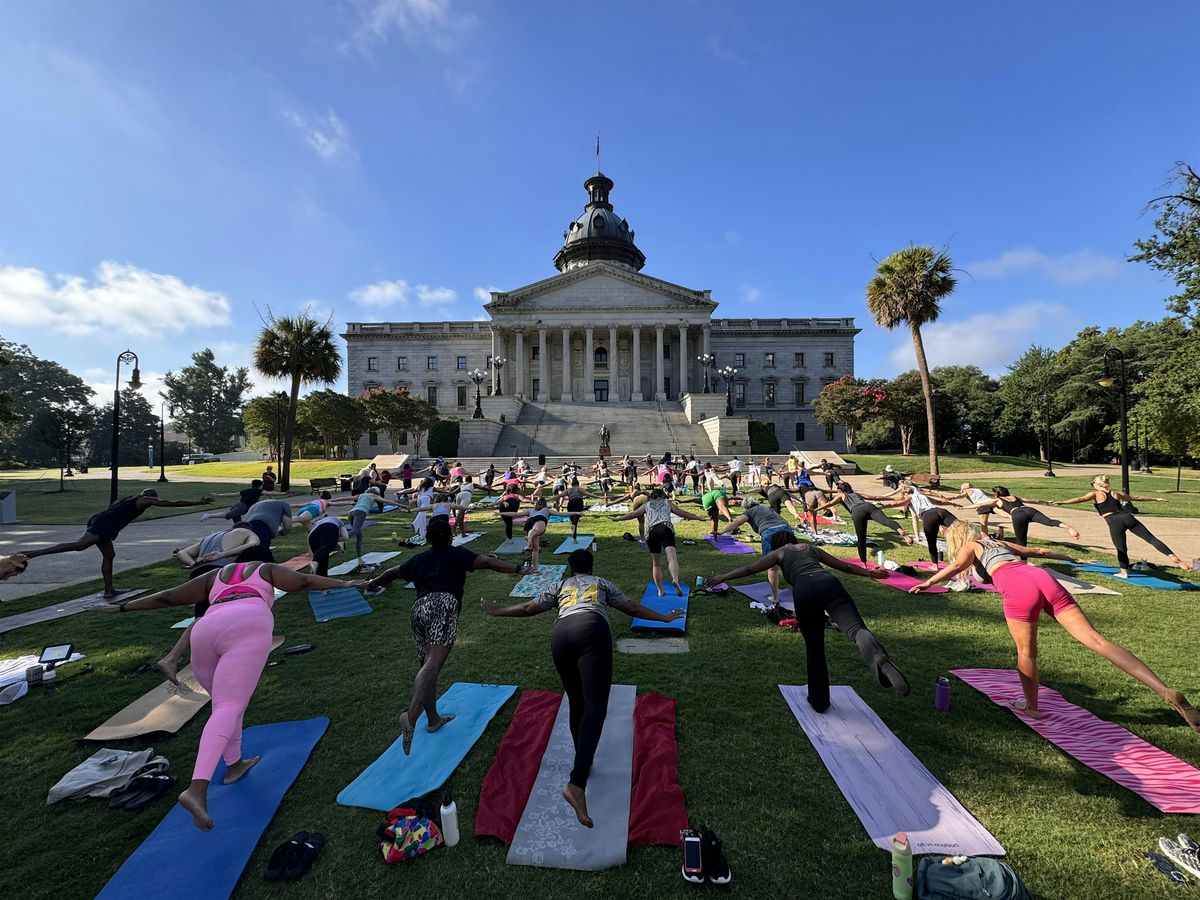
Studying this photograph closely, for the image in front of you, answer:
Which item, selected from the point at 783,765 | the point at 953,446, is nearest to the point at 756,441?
the point at 953,446

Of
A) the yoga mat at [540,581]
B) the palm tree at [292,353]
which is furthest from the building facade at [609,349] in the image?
the yoga mat at [540,581]

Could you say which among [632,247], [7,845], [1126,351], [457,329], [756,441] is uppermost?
[632,247]

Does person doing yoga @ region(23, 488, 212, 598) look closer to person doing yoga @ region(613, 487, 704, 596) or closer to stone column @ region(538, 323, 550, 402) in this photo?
person doing yoga @ region(613, 487, 704, 596)

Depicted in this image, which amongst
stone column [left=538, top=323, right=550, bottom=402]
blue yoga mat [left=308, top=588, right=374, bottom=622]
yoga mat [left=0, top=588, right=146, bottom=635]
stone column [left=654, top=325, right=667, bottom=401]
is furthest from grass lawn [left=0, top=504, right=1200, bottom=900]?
stone column [left=654, top=325, right=667, bottom=401]

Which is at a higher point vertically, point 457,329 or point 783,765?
point 457,329

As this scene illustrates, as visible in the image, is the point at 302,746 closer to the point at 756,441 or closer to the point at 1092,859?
the point at 1092,859

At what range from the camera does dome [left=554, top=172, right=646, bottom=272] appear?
66375mm

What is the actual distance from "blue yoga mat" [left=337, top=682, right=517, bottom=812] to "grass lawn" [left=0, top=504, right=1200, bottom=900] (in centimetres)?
17

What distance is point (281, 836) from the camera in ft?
11.7

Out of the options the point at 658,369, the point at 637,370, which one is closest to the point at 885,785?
the point at 658,369

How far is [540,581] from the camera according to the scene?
10039 mm

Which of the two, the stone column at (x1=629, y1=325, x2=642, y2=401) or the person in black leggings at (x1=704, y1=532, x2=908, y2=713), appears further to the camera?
the stone column at (x1=629, y1=325, x2=642, y2=401)

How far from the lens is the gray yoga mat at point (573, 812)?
333 centimetres

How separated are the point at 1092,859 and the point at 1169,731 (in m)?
2.58
